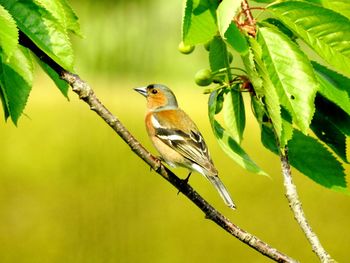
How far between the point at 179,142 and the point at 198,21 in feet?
3.95

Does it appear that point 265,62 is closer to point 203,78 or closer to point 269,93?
point 269,93

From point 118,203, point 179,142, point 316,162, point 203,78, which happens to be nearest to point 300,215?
Answer: point 316,162

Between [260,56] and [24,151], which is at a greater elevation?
[24,151]

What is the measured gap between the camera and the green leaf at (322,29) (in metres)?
0.65

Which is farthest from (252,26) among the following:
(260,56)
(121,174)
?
(121,174)

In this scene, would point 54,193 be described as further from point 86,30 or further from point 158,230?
point 86,30

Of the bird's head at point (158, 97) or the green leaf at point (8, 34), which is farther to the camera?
the bird's head at point (158, 97)

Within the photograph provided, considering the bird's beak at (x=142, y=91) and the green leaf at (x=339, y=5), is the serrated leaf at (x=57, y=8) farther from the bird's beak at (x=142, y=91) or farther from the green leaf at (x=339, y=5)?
the bird's beak at (x=142, y=91)

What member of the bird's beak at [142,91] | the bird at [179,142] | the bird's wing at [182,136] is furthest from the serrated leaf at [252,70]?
the bird's beak at [142,91]

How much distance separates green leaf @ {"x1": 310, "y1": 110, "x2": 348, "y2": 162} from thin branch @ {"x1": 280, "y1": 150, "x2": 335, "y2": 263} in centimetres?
7

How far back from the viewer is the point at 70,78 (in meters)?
0.59

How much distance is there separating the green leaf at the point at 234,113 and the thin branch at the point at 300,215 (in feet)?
0.30

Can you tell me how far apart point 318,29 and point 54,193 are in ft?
10.2

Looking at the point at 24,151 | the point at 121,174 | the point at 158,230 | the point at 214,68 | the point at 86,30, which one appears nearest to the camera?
the point at 214,68
